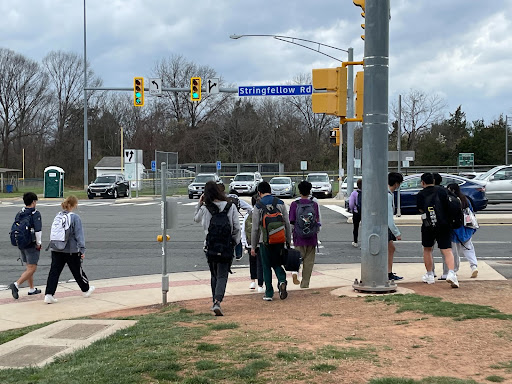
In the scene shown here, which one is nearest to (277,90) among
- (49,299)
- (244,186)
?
(244,186)

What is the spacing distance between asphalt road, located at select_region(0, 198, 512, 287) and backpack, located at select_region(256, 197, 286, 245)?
13.9ft

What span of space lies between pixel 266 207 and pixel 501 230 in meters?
12.0

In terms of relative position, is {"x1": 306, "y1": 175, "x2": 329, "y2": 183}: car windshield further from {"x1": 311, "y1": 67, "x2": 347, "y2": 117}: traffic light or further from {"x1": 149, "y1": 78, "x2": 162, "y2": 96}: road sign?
{"x1": 311, "y1": 67, "x2": 347, "y2": 117}: traffic light

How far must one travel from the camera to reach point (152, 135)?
262 ft

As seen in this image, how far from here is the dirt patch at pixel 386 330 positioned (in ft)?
16.2

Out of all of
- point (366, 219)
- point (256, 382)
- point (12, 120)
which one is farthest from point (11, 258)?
point (12, 120)

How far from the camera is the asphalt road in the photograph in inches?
497

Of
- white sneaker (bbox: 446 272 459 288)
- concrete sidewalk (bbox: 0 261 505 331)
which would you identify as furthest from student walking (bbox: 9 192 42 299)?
white sneaker (bbox: 446 272 459 288)

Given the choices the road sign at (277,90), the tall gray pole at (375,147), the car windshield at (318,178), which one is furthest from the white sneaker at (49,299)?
the car windshield at (318,178)

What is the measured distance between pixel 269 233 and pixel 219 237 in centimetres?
91

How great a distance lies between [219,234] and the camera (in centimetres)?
783

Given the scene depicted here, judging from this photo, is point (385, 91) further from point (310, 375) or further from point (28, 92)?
point (28, 92)

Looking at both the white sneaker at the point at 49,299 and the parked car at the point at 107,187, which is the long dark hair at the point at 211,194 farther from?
the parked car at the point at 107,187

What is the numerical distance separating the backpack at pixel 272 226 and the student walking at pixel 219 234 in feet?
1.88
